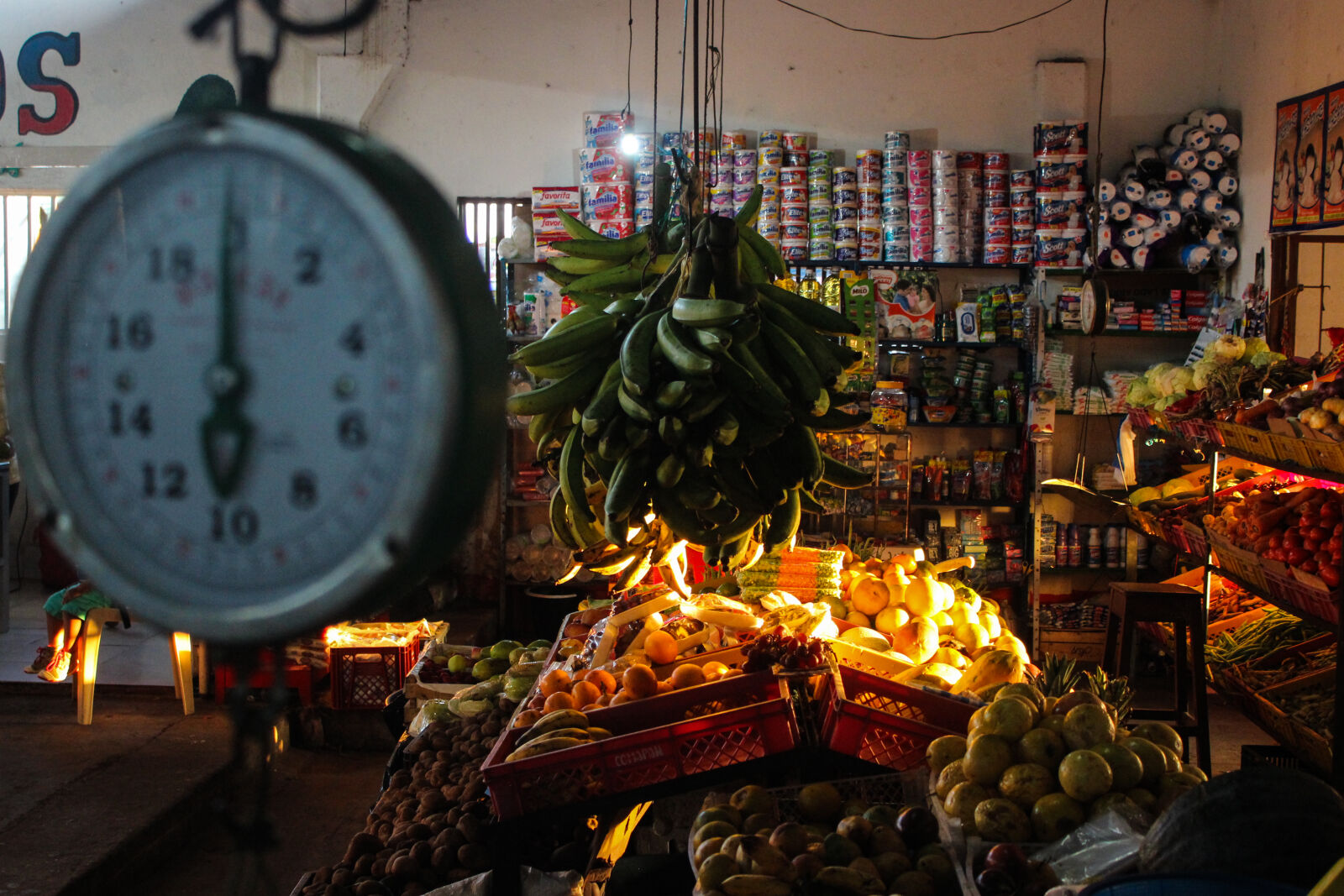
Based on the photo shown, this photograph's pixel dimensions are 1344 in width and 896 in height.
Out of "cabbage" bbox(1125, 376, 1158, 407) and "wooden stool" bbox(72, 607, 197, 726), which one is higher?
"cabbage" bbox(1125, 376, 1158, 407)

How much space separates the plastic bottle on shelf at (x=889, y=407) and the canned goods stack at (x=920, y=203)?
72 cm

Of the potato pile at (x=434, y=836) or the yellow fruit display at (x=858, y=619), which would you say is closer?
the potato pile at (x=434, y=836)

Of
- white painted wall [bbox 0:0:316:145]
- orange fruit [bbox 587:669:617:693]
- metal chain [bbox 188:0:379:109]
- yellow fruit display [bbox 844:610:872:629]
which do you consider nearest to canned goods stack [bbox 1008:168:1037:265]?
yellow fruit display [bbox 844:610:872:629]

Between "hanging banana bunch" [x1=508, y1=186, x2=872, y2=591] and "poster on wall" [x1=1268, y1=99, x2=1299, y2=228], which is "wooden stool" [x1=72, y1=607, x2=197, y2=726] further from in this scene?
"poster on wall" [x1=1268, y1=99, x2=1299, y2=228]

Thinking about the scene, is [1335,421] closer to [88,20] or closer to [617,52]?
[617,52]

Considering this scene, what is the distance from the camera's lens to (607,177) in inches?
229

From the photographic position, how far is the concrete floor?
3.55m

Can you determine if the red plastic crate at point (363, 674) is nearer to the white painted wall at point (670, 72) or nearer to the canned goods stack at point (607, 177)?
the canned goods stack at point (607, 177)

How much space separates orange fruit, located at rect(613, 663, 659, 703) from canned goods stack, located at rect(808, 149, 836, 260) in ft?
11.7

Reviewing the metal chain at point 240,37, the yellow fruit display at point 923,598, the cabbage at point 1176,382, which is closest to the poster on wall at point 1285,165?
the cabbage at point 1176,382

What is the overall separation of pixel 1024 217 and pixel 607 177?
2270 mm

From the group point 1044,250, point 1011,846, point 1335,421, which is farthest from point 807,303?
point 1044,250

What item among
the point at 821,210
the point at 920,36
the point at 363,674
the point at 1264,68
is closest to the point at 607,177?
the point at 821,210

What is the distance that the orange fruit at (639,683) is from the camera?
8.66 feet
